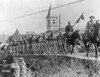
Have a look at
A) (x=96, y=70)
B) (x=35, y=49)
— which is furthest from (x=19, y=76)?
(x=96, y=70)

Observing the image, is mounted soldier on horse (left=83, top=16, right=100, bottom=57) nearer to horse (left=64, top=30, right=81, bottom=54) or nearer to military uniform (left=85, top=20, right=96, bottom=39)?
military uniform (left=85, top=20, right=96, bottom=39)

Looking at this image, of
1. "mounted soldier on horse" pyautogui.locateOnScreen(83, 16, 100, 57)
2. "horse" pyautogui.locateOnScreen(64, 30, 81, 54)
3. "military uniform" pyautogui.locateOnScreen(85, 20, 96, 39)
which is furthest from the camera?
"horse" pyautogui.locateOnScreen(64, 30, 81, 54)

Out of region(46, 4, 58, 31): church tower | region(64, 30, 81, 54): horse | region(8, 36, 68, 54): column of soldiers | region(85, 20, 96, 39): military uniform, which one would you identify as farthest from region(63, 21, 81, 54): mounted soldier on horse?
region(46, 4, 58, 31): church tower

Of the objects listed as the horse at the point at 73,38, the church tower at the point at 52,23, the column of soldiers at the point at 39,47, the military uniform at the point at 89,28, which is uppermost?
the church tower at the point at 52,23

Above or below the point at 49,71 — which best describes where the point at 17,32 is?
above

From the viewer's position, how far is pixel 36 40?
24156 mm

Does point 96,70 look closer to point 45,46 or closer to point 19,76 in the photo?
point 19,76

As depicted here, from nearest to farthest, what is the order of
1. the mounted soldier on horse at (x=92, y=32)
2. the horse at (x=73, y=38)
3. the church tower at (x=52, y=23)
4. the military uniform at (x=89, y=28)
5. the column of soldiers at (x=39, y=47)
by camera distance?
the mounted soldier on horse at (x=92, y=32)
the military uniform at (x=89, y=28)
the horse at (x=73, y=38)
the column of soldiers at (x=39, y=47)
the church tower at (x=52, y=23)

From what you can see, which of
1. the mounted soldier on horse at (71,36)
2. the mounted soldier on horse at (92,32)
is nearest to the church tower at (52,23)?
the mounted soldier on horse at (71,36)

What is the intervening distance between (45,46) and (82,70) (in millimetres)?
8155

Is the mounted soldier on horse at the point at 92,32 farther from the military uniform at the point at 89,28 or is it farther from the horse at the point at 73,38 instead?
the horse at the point at 73,38

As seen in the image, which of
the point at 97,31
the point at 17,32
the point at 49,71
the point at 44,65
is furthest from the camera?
the point at 17,32

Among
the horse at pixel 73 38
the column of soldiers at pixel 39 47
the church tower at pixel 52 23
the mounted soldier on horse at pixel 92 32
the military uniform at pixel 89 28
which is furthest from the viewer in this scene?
the church tower at pixel 52 23

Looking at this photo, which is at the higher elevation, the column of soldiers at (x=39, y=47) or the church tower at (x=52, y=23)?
the church tower at (x=52, y=23)
